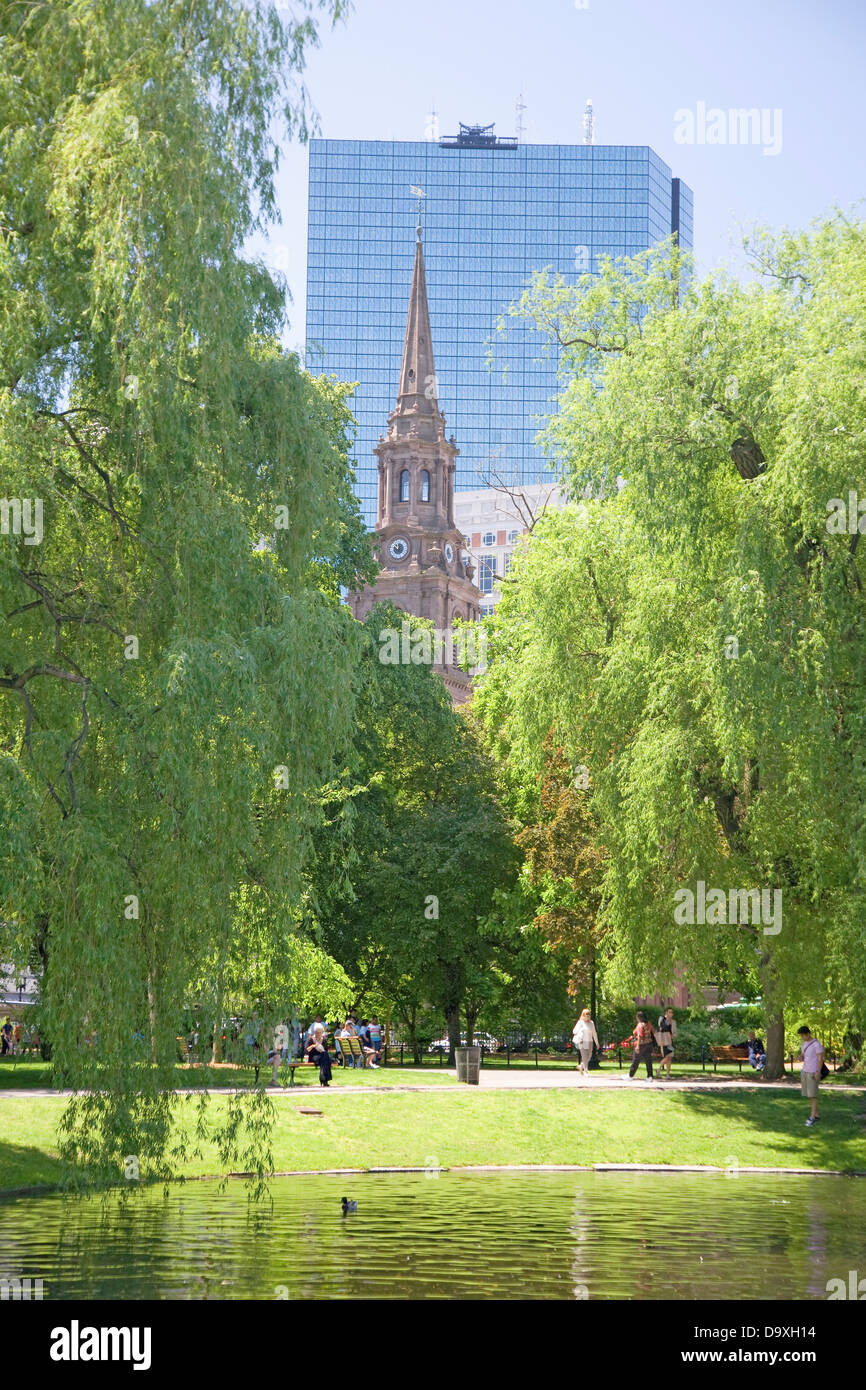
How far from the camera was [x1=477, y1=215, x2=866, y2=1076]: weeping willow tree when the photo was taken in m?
24.0

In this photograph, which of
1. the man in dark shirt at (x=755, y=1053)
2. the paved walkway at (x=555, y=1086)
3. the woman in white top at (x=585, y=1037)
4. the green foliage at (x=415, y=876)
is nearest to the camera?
the paved walkway at (x=555, y=1086)

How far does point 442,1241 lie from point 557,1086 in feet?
45.8

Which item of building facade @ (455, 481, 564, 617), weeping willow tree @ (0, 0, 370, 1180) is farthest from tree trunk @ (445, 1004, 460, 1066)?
building facade @ (455, 481, 564, 617)

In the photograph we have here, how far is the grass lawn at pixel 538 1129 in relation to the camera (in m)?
24.0

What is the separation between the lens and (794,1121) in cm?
2762

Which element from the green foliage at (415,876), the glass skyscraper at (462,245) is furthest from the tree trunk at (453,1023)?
the glass skyscraper at (462,245)

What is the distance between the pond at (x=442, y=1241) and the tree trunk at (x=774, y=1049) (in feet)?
33.7

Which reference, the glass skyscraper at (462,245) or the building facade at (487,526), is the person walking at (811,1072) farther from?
the glass skyscraper at (462,245)

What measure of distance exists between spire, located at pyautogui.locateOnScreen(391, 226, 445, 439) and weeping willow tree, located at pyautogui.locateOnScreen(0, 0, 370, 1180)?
101392mm

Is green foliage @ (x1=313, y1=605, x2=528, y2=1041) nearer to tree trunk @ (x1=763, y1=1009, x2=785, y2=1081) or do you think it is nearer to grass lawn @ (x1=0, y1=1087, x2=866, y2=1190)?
tree trunk @ (x1=763, y1=1009, x2=785, y2=1081)

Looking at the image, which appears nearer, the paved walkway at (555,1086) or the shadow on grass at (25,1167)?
the shadow on grass at (25,1167)

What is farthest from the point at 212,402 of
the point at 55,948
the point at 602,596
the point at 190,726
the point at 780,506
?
the point at 602,596
